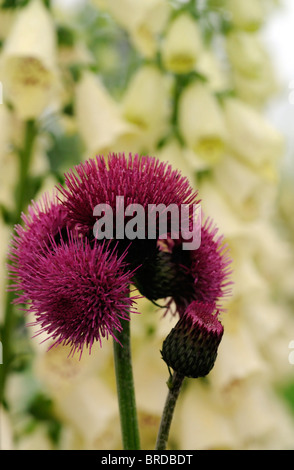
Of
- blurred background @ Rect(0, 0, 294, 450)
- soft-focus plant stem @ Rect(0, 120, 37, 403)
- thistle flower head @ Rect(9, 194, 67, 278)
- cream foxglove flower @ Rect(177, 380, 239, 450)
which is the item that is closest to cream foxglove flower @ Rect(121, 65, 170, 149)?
blurred background @ Rect(0, 0, 294, 450)

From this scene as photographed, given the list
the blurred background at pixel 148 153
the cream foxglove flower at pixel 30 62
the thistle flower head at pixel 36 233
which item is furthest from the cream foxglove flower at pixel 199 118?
the thistle flower head at pixel 36 233

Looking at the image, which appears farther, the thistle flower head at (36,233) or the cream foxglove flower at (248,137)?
the cream foxglove flower at (248,137)

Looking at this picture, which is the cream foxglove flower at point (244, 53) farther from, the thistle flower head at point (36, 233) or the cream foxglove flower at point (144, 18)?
the thistle flower head at point (36, 233)

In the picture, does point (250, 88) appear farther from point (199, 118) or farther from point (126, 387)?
point (126, 387)

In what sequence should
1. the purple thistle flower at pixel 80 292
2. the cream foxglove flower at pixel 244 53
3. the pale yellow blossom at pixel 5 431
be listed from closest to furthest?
the purple thistle flower at pixel 80 292, the pale yellow blossom at pixel 5 431, the cream foxglove flower at pixel 244 53

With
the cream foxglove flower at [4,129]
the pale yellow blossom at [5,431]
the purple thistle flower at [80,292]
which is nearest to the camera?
the purple thistle flower at [80,292]

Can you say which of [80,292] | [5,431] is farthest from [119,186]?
[5,431]
